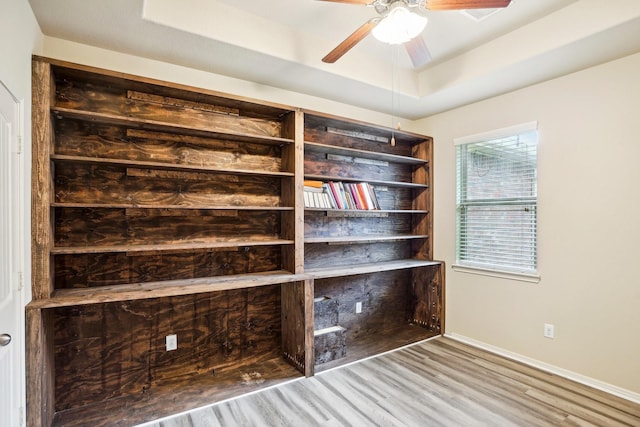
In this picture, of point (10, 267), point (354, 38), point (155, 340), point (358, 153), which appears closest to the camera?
point (10, 267)

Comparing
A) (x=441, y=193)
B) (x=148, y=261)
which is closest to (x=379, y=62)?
(x=441, y=193)

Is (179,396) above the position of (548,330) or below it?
below

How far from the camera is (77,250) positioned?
2.02 m

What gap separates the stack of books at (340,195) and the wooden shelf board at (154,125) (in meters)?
0.54

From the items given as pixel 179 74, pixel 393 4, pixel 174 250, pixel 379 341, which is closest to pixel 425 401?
pixel 379 341

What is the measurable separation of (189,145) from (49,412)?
2.02 metres

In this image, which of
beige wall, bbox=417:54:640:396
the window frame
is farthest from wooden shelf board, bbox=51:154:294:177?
beige wall, bbox=417:54:640:396

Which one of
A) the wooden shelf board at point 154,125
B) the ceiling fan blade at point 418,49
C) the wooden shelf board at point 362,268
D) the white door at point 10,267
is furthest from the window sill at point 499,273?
the white door at point 10,267

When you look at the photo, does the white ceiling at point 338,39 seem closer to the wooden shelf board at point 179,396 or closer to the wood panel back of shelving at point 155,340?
the wood panel back of shelving at point 155,340

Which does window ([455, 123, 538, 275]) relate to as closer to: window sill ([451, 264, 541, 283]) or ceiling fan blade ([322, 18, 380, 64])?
window sill ([451, 264, 541, 283])

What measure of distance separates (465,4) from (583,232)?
2150 millimetres

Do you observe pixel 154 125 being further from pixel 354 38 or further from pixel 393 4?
pixel 393 4

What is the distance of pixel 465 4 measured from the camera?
1.61 meters

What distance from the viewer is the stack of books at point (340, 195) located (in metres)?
3.07
